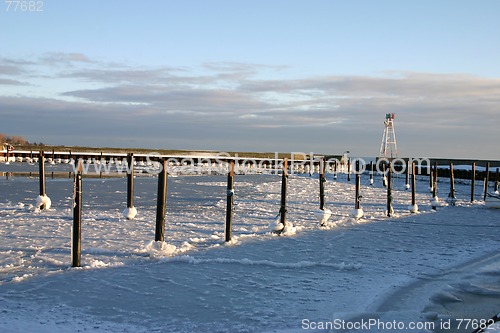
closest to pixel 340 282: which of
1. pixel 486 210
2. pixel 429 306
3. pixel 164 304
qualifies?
pixel 429 306

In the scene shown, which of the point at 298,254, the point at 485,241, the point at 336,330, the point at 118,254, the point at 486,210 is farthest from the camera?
the point at 486,210

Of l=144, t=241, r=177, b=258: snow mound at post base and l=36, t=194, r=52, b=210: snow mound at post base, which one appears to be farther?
l=36, t=194, r=52, b=210: snow mound at post base

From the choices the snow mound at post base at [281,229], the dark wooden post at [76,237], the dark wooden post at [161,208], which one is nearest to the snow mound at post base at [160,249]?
the dark wooden post at [161,208]

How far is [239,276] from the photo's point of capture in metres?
8.80

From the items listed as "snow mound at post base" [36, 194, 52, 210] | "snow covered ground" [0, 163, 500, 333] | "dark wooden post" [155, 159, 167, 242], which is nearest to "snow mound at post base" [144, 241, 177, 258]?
"snow covered ground" [0, 163, 500, 333]

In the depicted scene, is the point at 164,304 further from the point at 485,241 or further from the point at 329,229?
the point at 485,241

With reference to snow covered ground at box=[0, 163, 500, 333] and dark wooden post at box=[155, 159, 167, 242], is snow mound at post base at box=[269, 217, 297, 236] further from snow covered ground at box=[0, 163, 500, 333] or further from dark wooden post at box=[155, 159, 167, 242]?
dark wooden post at box=[155, 159, 167, 242]

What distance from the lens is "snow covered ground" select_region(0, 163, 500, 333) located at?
6.57 meters

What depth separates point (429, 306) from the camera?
24.2 ft

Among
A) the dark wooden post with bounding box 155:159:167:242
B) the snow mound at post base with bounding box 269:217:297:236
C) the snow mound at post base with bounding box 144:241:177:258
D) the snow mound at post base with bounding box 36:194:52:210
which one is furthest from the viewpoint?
the snow mound at post base with bounding box 36:194:52:210

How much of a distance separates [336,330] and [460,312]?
6.64 feet

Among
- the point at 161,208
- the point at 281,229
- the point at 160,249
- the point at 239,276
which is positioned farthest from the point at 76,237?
the point at 281,229

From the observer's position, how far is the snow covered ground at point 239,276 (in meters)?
6.57

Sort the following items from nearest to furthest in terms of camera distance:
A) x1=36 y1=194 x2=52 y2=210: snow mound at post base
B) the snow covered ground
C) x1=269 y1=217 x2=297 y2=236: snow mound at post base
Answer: the snow covered ground < x1=269 y1=217 x2=297 y2=236: snow mound at post base < x1=36 y1=194 x2=52 y2=210: snow mound at post base
